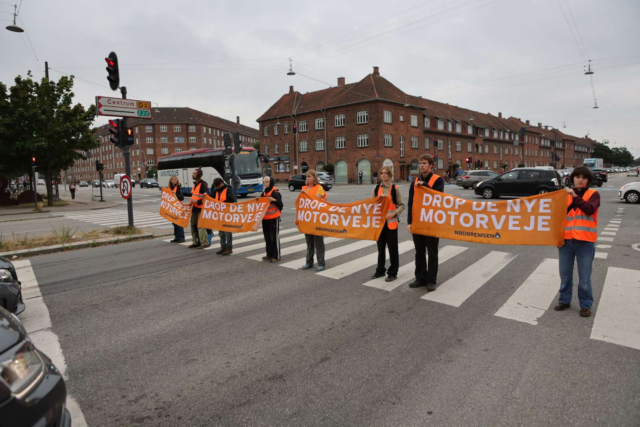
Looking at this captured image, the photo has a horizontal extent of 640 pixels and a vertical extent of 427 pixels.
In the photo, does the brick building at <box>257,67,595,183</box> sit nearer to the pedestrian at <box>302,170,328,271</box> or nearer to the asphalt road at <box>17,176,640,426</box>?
the pedestrian at <box>302,170,328,271</box>

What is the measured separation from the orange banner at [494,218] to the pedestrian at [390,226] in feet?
1.02

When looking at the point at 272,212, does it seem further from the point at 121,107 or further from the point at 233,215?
the point at 121,107

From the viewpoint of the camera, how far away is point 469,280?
648 cm

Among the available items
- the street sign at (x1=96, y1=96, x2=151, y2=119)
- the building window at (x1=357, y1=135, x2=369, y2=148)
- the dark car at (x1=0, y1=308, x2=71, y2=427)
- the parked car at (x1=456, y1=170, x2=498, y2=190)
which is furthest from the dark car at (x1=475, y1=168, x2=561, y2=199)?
the building window at (x1=357, y1=135, x2=369, y2=148)

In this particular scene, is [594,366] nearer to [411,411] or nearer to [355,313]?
[411,411]

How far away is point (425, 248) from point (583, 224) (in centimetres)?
215

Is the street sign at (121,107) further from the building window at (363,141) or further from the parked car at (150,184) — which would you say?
the parked car at (150,184)

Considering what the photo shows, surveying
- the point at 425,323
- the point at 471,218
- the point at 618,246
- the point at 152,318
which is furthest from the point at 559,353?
the point at 618,246

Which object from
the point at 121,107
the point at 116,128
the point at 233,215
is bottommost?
the point at 233,215

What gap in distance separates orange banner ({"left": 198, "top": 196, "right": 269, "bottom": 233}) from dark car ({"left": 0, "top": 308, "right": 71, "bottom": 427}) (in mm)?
6182

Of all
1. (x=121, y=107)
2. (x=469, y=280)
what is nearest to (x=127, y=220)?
(x=121, y=107)

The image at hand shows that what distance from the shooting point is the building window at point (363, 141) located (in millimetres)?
54581

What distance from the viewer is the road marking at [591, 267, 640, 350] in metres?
4.23

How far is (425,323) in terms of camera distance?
4727 mm
